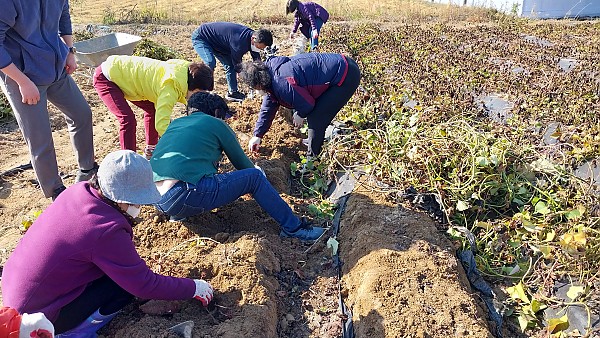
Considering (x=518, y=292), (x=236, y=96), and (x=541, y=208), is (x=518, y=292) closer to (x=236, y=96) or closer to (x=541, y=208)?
(x=541, y=208)

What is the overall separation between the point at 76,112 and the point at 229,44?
2617 millimetres

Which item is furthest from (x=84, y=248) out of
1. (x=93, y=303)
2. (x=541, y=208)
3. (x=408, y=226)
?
(x=541, y=208)

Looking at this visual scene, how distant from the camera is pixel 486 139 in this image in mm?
3580

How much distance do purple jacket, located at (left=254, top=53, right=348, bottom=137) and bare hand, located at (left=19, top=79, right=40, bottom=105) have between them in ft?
5.51

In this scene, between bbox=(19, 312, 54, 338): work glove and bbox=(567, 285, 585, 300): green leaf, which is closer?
bbox=(19, 312, 54, 338): work glove

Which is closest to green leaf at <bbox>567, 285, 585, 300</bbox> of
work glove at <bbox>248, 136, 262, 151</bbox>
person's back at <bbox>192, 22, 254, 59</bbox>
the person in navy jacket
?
work glove at <bbox>248, 136, 262, 151</bbox>

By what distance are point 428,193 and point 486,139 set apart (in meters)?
0.73

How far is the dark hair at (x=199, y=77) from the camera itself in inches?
137

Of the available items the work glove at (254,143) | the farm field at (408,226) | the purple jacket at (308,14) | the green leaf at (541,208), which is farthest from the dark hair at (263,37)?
the green leaf at (541,208)

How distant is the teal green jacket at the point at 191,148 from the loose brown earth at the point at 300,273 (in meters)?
0.43

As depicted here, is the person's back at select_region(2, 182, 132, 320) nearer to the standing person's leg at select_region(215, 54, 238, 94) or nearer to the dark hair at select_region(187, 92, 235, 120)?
the dark hair at select_region(187, 92, 235, 120)

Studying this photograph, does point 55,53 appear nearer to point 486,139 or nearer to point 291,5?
point 486,139

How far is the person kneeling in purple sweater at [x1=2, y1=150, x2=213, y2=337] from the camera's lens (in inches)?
77.5

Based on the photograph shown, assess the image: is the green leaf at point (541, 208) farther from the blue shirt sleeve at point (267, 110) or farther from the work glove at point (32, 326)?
the work glove at point (32, 326)
